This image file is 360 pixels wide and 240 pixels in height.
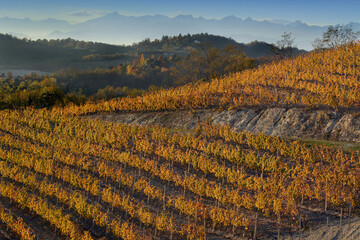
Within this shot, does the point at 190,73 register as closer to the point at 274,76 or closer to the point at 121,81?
the point at 274,76

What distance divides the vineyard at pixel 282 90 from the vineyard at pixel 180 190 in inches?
146

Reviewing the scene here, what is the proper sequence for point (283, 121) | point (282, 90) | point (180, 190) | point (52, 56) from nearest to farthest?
point (180, 190) → point (283, 121) → point (282, 90) → point (52, 56)

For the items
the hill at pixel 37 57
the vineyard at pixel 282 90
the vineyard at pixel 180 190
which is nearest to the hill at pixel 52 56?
the hill at pixel 37 57

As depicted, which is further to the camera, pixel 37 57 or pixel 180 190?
pixel 37 57

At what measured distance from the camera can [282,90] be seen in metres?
18.9

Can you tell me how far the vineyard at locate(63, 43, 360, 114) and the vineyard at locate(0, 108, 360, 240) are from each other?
3701 mm

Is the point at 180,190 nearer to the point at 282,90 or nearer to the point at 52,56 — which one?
the point at 282,90

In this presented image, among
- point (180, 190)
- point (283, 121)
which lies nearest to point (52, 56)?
point (283, 121)

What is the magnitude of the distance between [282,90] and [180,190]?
34.5 ft

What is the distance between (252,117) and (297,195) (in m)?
7.78

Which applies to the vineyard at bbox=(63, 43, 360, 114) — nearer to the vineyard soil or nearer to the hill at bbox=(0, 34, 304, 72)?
the vineyard soil

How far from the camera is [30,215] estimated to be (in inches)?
421

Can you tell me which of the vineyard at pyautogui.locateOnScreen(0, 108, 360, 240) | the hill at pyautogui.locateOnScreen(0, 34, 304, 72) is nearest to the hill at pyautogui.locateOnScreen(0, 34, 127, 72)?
the hill at pyautogui.locateOnScreen(0, 34, 304, 72)

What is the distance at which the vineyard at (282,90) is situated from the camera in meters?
16.7
